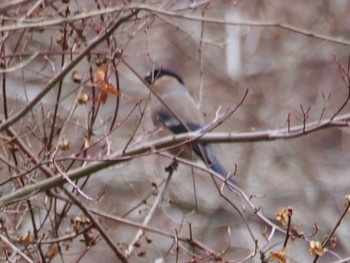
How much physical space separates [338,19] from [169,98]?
5.67 meters

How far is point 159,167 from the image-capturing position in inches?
457

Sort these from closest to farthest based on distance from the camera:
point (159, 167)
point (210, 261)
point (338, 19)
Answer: point (210, 261) < point (159, 167) < point (338, 19)

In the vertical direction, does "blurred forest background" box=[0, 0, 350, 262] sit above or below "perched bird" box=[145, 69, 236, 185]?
above

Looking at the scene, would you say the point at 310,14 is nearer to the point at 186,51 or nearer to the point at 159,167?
the point at 186,51

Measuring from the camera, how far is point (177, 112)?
8344 mm

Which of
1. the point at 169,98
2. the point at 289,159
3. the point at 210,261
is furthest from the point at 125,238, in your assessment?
the point at 210,261

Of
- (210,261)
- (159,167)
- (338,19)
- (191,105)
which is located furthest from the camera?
(338,19)

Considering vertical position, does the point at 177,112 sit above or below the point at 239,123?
below

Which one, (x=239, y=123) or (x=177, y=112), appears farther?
(x=239, y=123)

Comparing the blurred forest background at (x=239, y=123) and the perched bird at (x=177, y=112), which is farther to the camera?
the blurred forest background at (x=239, y=123)

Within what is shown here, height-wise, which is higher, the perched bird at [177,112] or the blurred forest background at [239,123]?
the blurred forest background at [239,123]

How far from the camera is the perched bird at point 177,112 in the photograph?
25.7ft

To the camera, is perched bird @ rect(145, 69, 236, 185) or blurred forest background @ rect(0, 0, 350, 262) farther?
A: blurred forest background @ rect(0, 0, 350, 262)

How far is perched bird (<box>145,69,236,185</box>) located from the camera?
7848mm
